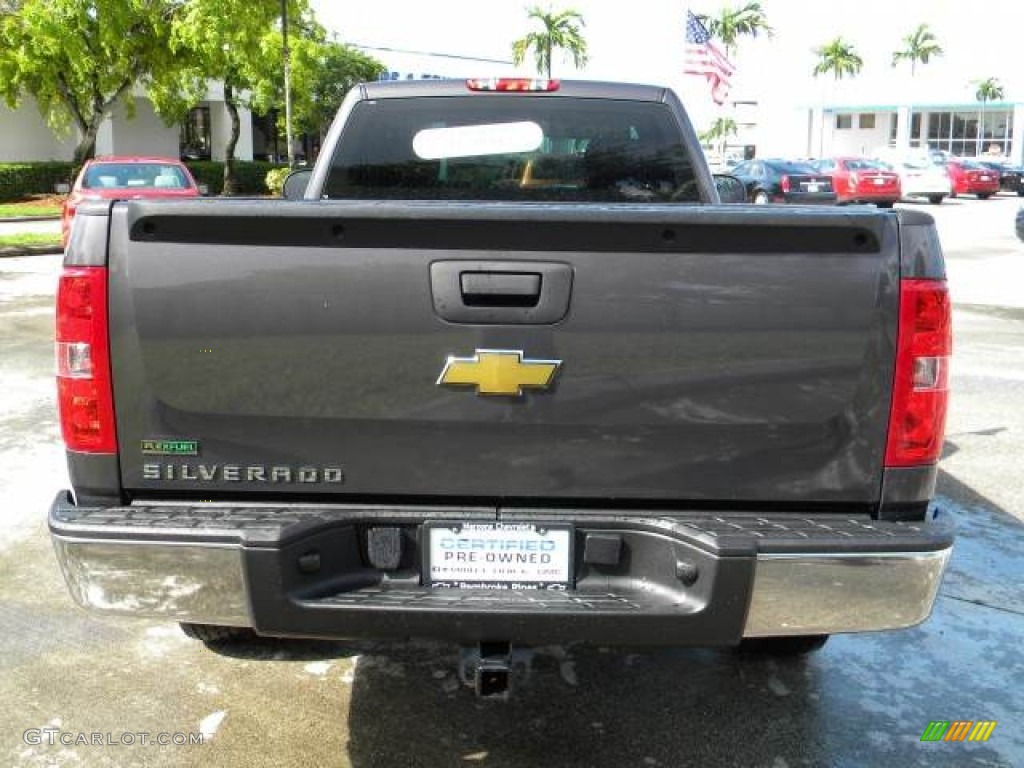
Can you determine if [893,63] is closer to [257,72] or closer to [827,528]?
[257,72]

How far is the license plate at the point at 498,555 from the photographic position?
2.67m

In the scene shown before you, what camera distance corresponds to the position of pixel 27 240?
63.9ft

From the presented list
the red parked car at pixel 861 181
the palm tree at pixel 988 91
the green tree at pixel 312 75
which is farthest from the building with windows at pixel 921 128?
the red parked car at pixel 861 181

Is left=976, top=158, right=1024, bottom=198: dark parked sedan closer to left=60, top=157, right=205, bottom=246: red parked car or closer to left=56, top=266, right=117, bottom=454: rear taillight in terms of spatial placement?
left=60, top=157, right=205, bottom=246: red parked car

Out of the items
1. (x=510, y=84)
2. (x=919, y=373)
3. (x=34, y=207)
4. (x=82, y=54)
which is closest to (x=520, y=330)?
(x=919, y=373)

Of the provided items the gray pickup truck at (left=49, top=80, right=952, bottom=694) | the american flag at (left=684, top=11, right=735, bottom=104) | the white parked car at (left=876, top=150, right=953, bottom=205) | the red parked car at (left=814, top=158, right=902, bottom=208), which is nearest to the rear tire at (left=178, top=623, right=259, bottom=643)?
the gray pickup truck at (left=49, top=80, right=952, bottom=694)

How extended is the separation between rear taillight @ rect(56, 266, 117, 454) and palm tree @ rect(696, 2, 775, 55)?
221 feet

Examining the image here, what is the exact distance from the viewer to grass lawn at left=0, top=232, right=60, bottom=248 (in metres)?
18.8

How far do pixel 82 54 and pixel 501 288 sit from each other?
30.1 metres

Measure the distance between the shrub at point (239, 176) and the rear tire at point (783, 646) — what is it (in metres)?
34.8

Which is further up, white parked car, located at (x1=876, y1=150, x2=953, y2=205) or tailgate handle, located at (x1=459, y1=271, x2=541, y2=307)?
tailgate handle, located at (x1=459, y1=271, x2=541, y2=307)

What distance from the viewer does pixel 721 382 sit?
2635mm

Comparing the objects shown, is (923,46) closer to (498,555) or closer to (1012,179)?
(1012,179)

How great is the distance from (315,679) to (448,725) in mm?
580
